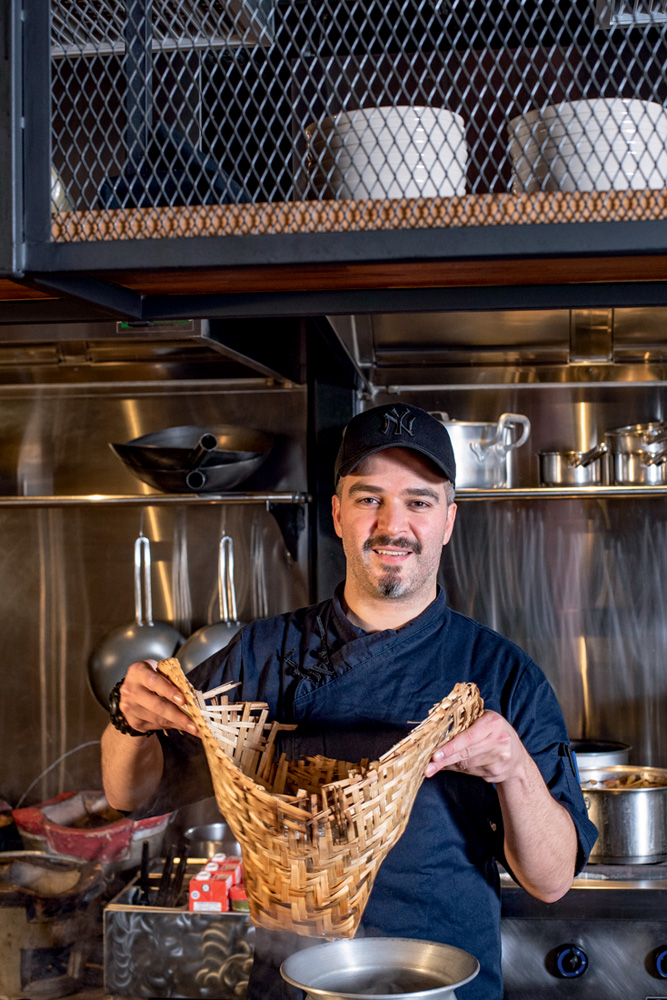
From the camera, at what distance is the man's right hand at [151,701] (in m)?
1.28

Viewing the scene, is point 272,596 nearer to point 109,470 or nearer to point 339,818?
point 109,470

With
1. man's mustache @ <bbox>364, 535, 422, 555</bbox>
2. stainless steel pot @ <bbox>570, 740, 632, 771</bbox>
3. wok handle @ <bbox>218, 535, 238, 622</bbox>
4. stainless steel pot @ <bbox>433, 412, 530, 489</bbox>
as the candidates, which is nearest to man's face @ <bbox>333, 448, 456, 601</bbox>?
man's mustache @ <bbox>364, 535, 422, 555</bbox>

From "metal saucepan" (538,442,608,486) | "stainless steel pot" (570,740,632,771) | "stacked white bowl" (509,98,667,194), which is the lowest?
"stainless steel pot" (570,740,632,771)

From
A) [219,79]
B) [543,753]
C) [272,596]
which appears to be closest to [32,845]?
[272,596]

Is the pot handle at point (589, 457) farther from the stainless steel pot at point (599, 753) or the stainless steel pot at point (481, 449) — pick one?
the stainless steel pot at point (599, 753)

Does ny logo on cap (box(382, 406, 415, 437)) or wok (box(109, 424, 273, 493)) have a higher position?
wok (box(109, 424, 273, 493))

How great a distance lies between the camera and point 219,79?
7.21 feet

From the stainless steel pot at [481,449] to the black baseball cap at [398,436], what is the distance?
0.83 m

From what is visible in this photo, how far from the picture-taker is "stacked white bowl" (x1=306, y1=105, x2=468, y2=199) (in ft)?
3.67

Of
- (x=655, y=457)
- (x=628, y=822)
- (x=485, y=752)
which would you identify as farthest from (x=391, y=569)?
(x=655, y=457)

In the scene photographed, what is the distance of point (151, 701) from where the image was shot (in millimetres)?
1327

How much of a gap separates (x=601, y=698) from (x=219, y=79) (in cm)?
194

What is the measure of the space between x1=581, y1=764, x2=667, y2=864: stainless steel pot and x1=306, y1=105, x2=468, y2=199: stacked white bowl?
159 cm

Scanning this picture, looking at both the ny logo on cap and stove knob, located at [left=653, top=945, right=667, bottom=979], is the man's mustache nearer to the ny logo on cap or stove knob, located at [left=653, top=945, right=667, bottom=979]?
the ny logo on cap
